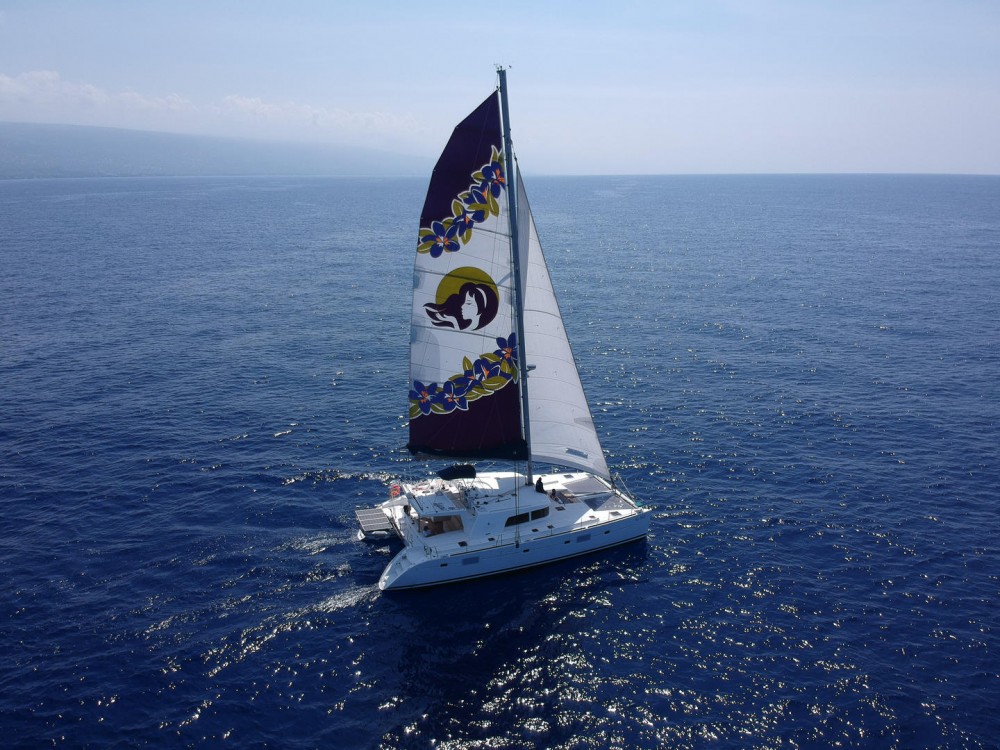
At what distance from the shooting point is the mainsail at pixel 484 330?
122ft

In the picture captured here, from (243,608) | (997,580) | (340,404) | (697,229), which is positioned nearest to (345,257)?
(340,404)

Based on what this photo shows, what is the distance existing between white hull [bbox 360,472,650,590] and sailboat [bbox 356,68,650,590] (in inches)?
3.1

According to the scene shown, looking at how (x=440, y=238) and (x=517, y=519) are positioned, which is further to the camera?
(x=517, y=519)

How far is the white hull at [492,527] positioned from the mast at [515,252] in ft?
10.1

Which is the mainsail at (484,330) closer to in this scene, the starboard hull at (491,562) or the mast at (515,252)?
the mast at (515,252)

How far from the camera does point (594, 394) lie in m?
67.4

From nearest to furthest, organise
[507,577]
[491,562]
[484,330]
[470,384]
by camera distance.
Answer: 1. [491,562]
2. [484,330]
3. [507,577]
4. [470,384]

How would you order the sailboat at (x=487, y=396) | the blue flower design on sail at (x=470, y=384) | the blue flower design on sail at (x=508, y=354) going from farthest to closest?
the blue flower design on sail at (x=470, y=384), the blue flower design on sail at (x=508, y=354), the sailboat at (x=487, y=396)

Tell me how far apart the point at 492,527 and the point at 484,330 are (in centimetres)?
1181

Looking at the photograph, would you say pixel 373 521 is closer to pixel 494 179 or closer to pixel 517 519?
pixel 517 519

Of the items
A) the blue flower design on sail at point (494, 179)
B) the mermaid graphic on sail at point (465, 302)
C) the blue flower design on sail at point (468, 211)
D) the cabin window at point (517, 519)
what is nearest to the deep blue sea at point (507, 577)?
the cabin window at point (517, 519)

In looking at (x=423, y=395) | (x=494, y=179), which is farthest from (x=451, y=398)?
(x=494, y=179)

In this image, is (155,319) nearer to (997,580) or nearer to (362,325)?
(362,325)

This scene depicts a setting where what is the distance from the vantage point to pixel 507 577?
40.8 m
